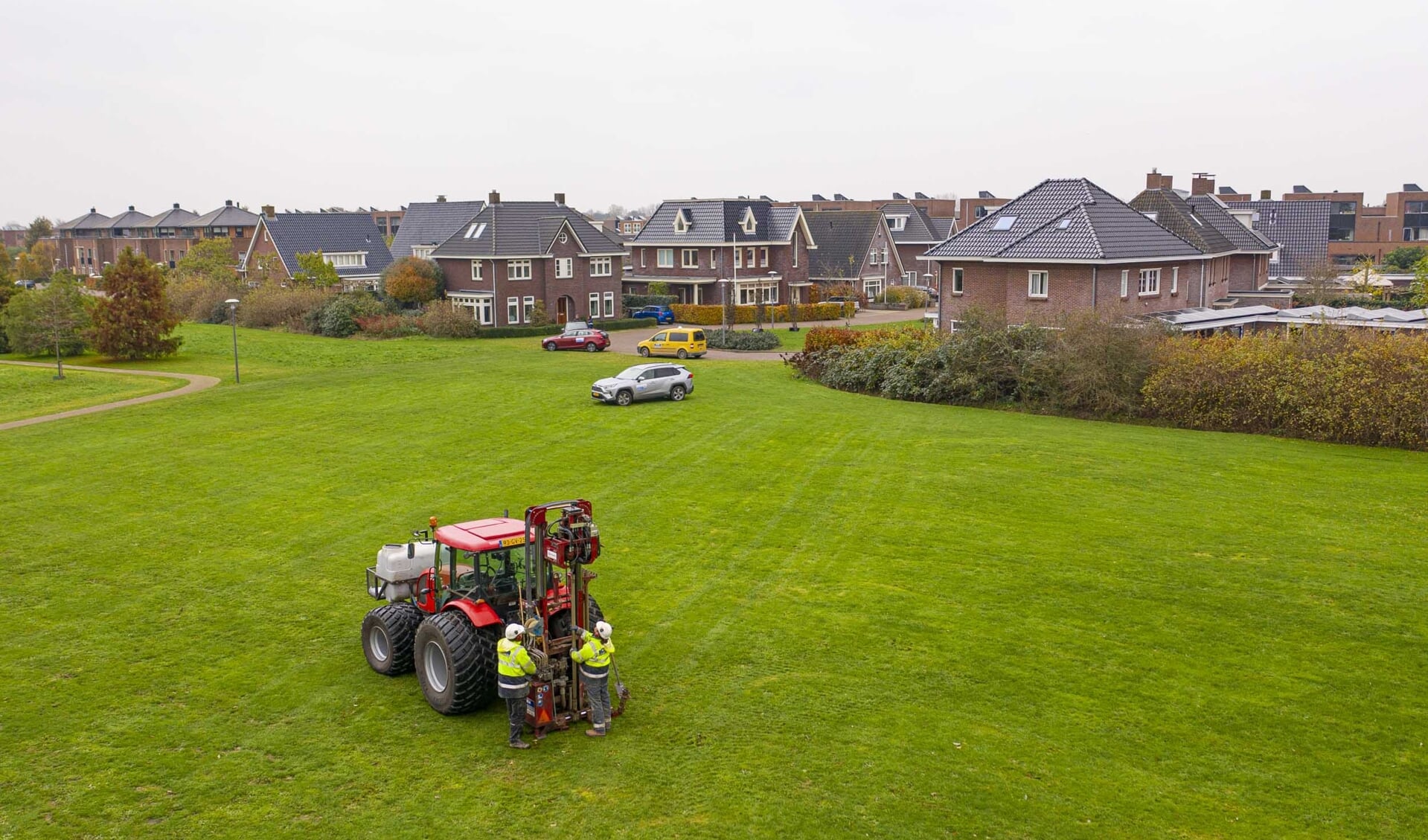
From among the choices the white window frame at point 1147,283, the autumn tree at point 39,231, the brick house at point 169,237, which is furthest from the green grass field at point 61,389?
the autumn tree at point 39,231

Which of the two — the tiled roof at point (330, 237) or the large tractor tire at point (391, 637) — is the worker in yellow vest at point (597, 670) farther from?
the tiled roof at point (330, 237)

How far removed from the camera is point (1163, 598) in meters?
17.0

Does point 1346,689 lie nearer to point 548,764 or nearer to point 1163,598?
point 1163,598

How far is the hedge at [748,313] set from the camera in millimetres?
70312

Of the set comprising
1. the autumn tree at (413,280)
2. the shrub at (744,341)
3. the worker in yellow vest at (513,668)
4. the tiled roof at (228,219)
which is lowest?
the worker in yellow vest at (513,668)

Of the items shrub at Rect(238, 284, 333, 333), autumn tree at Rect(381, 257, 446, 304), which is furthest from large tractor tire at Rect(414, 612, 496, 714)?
shrub at Rect(238, 284, 333, 333)

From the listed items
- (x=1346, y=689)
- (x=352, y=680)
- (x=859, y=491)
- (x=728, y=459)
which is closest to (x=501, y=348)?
(x=728, y=459)

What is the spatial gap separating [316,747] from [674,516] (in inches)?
421

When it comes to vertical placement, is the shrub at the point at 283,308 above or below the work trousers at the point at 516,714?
above

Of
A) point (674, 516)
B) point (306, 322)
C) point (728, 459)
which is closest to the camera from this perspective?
point (674, 516)

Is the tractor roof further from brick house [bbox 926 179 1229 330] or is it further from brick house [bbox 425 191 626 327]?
brick house [bbox 425 191 626 327]

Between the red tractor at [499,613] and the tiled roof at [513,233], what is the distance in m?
51.9

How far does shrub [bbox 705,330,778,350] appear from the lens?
56.7m

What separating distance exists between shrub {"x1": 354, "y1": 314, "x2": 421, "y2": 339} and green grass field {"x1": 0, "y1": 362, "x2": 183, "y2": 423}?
51.9 feet
